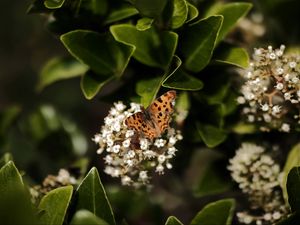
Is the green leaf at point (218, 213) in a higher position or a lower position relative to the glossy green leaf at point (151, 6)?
lower

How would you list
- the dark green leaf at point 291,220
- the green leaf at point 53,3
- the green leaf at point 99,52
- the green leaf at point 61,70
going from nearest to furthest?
1. the dark green leaf at point 291,220
2. the green leaf at point 53,3
3. the green leaf at point 99,52
4. the green leaf at point 61,70

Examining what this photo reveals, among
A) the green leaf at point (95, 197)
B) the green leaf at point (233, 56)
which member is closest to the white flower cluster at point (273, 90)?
the green leaf at point (233, 56)

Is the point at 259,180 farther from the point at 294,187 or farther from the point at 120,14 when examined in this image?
the point at 120,14

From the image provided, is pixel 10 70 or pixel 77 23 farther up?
pixel 77 23

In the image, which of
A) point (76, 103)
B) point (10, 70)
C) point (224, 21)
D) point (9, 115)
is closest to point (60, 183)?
point (9, 115)

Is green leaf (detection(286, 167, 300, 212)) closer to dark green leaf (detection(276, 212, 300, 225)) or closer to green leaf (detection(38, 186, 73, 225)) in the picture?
dark green leaf (detection(276, 212, 300, 225))

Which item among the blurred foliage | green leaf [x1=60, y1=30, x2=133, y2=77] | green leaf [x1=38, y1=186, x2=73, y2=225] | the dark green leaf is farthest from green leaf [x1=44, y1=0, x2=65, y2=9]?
the dark green leaf

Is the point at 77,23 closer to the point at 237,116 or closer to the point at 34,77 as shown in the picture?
the point at 237,116

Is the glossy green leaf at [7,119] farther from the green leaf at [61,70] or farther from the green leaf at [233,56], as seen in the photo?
the green leaf at [233,56]
